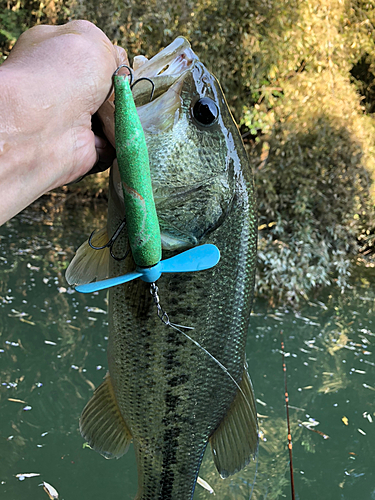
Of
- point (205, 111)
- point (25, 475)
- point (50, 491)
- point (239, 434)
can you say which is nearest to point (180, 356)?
point (239, 434)

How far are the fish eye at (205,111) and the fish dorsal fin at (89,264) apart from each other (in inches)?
16.3

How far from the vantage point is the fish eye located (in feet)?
3.78

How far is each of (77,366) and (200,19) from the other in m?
4.73

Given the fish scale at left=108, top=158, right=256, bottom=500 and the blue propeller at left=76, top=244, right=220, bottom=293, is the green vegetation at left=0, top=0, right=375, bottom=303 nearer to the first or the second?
the fish scale at left=108, top=158, right=256, bottom=500

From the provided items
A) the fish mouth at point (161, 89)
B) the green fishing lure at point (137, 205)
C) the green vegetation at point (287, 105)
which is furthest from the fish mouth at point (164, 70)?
the green vegetation at point (287, 105)

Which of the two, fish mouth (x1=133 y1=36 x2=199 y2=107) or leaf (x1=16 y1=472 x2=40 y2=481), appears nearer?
fish mouth (x1=133 y1=36 x2=199 y2=107)

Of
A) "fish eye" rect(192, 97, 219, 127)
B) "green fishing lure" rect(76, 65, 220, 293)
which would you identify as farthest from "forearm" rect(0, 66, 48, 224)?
"fish eye" rect(192, 97, 219, 127)

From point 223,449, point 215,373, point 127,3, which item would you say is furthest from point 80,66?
point 127,3

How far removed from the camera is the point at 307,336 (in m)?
4.99

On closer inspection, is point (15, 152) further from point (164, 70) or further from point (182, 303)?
point (182, 303)

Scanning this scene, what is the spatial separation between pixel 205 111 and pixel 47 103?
387mm

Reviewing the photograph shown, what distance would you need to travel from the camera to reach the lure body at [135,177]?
93cm

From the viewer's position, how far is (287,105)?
20.4ft

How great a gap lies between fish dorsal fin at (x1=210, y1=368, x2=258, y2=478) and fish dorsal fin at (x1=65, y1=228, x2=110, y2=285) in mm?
524
